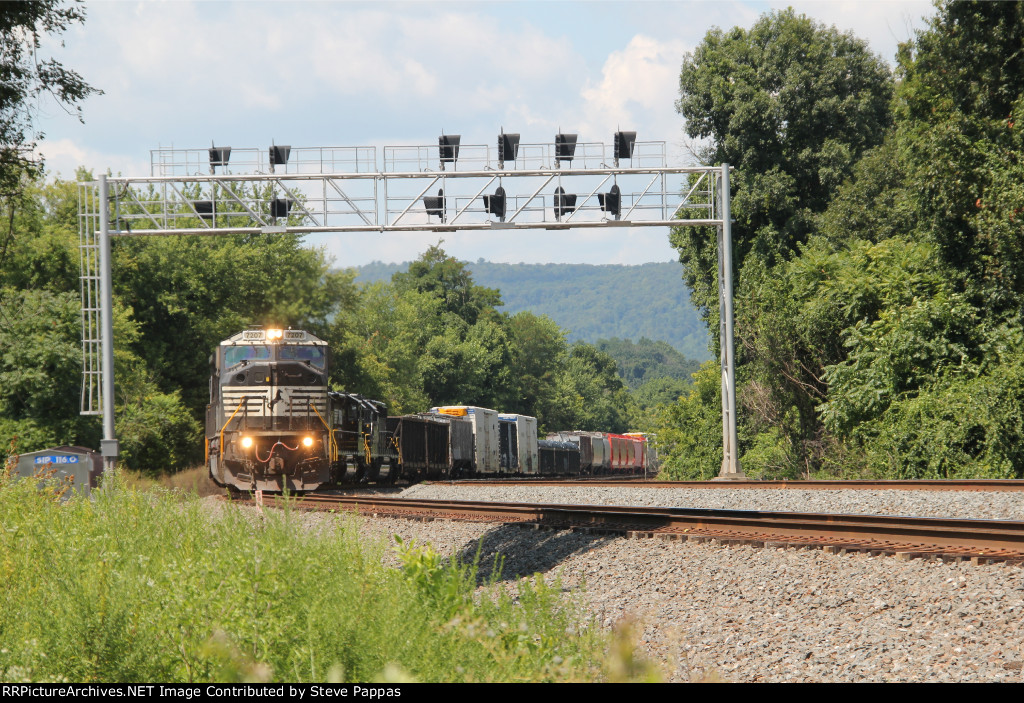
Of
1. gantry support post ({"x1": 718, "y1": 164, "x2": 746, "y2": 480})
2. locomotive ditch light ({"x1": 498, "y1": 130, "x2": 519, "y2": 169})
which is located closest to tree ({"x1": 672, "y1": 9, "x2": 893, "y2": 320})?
gantry support post ({"x1": 718, "y1": 164, "x2": 746, "y2": 480})

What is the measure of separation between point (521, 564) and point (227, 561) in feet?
16.0

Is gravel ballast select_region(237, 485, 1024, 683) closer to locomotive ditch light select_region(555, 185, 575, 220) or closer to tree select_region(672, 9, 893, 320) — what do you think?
locomotive ditch light select_region(555, 185, 575, 220)

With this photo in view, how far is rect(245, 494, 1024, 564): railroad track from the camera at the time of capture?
9.69 m

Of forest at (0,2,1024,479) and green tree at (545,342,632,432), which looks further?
green tree at (545,342,632,432)

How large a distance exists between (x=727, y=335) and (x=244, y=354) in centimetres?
1302

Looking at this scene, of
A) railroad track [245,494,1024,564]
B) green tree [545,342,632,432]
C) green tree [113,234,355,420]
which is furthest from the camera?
green tree [545,342,632,432]

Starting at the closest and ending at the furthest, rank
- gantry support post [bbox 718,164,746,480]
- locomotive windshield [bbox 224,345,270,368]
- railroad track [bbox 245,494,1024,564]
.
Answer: railroad track [bbox 245,494,1024,564]
locomotive windshield [bbox 224,345,270,368]
gantry support post [bbox 718,164,746,480]

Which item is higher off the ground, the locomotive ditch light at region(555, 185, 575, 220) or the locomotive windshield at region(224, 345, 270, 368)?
the locomotive ditch light at region(555, 185, 575, 220)

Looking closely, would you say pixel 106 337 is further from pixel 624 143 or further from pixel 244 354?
pixel 624 143

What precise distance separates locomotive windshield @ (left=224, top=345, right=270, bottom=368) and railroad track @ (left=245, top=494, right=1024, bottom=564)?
772 centimetres

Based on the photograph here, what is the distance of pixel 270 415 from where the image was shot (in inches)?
859

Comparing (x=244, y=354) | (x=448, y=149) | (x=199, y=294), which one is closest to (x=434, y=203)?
(x=448, y=149)

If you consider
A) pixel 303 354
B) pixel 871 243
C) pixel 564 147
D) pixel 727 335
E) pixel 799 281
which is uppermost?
pixel 564 147

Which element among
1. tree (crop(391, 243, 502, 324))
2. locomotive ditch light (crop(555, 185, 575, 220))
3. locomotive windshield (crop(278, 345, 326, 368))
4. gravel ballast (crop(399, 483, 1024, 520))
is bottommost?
gravel ballast (crop(399, 483, 1024, 520))
